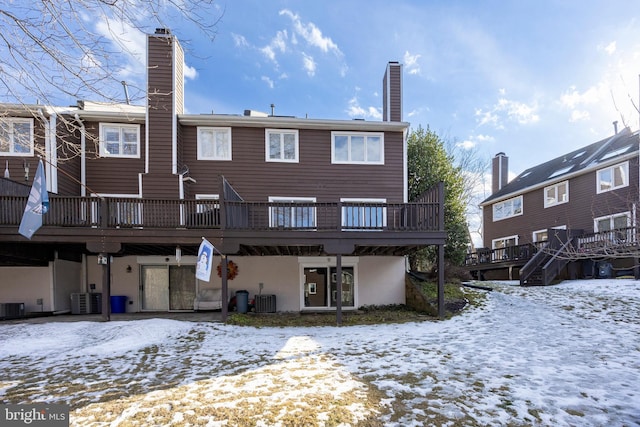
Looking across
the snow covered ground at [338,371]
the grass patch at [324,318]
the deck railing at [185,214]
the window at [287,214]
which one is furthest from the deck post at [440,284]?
the window at [287,214]

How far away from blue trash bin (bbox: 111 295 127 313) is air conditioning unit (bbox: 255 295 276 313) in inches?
191

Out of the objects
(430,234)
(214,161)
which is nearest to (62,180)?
(214,161)

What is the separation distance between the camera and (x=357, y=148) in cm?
1259

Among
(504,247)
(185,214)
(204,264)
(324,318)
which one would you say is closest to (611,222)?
(504,247)

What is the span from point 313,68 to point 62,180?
9.95 metres

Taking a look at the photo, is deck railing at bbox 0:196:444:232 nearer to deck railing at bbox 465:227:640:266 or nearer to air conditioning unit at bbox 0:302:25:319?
air conditioning unit at bbox 0:302:25:319

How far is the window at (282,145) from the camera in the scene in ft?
40.4

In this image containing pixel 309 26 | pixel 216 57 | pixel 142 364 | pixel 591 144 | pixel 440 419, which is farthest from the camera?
pixel 591 144

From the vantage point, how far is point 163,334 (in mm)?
7945

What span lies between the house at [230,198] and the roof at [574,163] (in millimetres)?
10999

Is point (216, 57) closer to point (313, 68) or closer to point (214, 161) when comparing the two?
point (214, 161)

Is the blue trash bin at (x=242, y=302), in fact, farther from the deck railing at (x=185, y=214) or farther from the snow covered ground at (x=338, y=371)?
the deck railing at (x=185, y=214)

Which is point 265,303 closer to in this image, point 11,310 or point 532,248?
point 11,310

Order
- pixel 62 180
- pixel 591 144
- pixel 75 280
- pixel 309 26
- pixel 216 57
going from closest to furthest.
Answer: pixel 216 57, pixel 309 26, pixel 62 180, pixel 75 280, pixel 591 144
